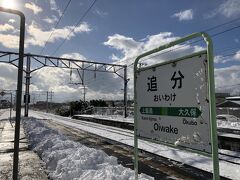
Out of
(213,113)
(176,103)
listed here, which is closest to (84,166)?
(176,103)

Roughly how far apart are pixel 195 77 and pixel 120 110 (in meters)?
32.7

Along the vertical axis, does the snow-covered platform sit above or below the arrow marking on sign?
below

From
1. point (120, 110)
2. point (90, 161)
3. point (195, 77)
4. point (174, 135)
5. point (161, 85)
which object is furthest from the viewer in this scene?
point (120, 110)

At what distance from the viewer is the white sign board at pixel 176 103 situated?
304cm

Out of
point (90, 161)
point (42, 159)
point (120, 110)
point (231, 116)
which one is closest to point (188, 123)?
point (90, 161)

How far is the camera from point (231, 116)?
87.7 feet

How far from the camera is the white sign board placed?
304cm

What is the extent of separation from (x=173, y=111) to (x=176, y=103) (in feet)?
0.48

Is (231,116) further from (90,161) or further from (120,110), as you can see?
(90,161)

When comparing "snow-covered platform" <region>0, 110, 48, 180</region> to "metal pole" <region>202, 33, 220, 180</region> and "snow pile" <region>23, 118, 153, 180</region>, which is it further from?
"metal pole" <region>202, 33, 220, 180</region>

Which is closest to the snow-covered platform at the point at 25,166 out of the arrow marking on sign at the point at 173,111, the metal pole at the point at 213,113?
the arrow marking on sign at the point at 173,111

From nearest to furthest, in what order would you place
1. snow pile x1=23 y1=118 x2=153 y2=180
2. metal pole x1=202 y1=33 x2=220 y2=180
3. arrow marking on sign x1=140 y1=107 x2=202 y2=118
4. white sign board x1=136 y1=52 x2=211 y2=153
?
metal pole x1=202 y1=33 x2=220 y2=180 → white sign board x1=136 y1=52 x2=211 y2=153 → arrow marking on sign x1=140 y1=107 x2=202 y2=118 → snow pile x1=23 y1=118 x2=153 y2=180

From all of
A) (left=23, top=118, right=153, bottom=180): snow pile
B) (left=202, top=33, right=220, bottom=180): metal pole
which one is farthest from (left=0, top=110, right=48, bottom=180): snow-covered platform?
(left=202, top=33, right=220, bottom=180): metal pole

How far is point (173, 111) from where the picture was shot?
3561 millimetres
